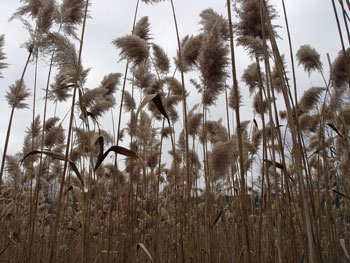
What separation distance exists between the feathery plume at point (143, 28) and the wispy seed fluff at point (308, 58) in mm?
1419

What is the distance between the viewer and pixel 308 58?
237 cm

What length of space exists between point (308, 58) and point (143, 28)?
1561 mm

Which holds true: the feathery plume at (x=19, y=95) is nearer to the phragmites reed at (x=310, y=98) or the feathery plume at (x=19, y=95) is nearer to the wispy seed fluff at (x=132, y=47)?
the wispy seed fluff at (x=132, y=47)

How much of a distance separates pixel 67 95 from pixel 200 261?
6.44 ft

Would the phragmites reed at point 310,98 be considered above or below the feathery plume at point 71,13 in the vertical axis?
below

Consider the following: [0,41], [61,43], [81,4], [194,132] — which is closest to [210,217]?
[194,132]

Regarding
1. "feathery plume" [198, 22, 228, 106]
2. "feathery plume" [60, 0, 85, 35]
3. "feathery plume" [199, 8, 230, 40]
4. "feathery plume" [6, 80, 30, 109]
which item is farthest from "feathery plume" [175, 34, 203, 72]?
"feathery plume" [6, 80, 30, 109]

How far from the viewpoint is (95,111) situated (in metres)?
2.17

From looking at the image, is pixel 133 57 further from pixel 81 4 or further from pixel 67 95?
pixel 67 95

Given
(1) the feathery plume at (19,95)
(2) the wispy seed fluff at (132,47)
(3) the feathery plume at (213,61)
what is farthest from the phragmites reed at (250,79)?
(1) the feathery plume at (19,95)

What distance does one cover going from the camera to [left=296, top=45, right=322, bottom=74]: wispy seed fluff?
2.30m

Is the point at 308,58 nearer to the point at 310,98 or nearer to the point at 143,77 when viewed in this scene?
the point at 310,98

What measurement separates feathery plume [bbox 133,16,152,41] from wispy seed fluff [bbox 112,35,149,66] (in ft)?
1.06

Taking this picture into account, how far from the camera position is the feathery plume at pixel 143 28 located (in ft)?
7.14
